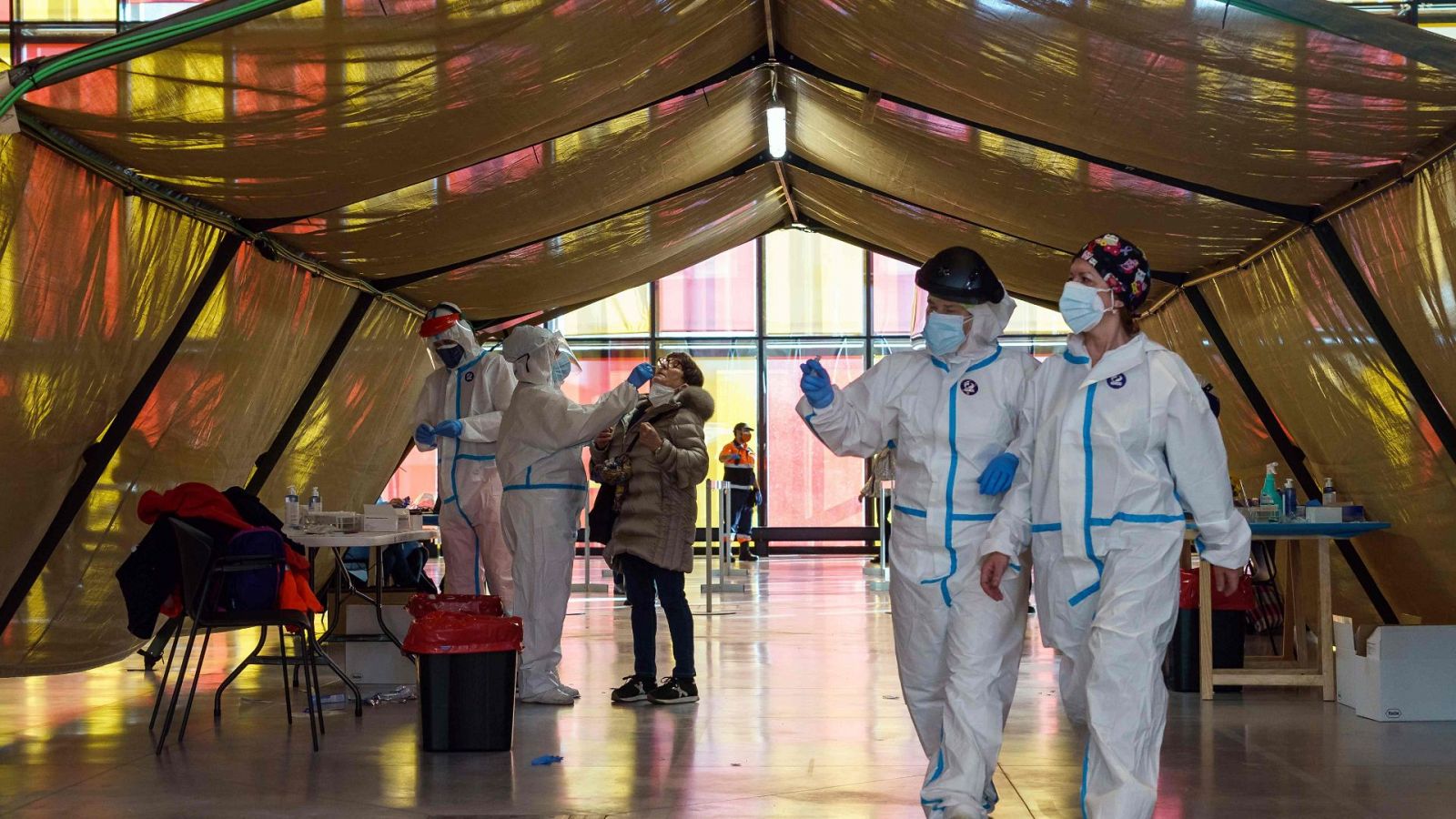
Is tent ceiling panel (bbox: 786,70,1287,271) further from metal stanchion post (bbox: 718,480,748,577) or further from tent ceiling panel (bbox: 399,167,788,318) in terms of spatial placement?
metal stanchion post (bbox: 718,480,748,577)

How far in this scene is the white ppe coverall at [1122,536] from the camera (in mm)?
3127

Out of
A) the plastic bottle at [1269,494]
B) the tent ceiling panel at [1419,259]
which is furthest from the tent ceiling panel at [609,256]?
the tent ceiling panel at [1419,259]

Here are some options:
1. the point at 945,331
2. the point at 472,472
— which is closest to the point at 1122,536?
the point at 945,331

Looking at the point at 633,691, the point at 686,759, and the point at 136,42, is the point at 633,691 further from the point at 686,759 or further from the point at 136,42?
the point at 136,42

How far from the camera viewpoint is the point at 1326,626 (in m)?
5.99

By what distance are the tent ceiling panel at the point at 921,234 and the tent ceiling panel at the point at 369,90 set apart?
3159 mm

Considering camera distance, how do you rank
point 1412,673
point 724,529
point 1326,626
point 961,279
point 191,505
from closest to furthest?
point 961,279
point 191,505
point 1412,673
point 1326,626
point 724,529

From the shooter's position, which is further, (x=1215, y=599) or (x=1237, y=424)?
(x=1237, y=424)

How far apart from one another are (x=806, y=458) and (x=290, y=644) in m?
9.79

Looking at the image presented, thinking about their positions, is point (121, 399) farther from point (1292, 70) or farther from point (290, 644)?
point (1292, 70)

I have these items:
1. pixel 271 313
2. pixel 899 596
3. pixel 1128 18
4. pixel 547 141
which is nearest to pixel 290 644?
pixel 271 313

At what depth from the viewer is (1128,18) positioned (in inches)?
172

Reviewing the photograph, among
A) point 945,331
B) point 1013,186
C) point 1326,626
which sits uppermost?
point 1013,186

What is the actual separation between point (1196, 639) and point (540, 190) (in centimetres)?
405
